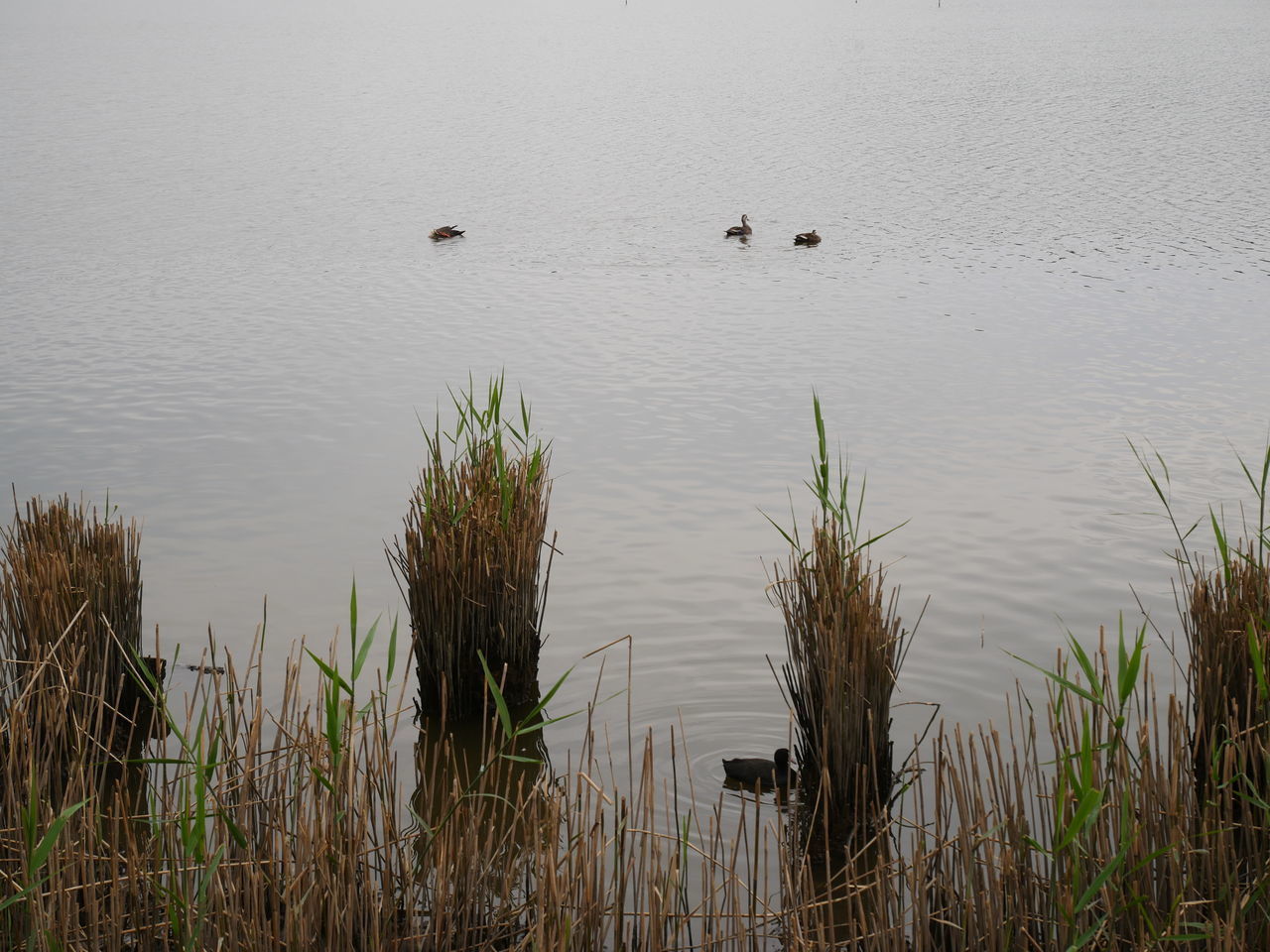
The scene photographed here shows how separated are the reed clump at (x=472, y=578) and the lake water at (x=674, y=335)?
475 millimetres

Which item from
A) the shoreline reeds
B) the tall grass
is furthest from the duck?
the shoreline reeds

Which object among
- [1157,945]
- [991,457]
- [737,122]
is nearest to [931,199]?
[737,122]

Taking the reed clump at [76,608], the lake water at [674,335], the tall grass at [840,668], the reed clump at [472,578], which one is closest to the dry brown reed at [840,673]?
the tall grass at [840,668]

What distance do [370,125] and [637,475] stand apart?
79.5ft

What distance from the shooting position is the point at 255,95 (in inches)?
1325

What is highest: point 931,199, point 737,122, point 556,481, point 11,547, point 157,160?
point 737,122

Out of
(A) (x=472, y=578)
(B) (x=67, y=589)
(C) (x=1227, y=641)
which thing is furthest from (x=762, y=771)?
(B) (x=67, y=589)

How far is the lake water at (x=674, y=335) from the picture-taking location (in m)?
5.62

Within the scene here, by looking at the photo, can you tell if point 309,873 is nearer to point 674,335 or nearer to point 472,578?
point 472,578

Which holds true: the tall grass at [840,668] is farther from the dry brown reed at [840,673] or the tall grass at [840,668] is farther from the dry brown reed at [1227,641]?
the dry brown reed at [1227,641]

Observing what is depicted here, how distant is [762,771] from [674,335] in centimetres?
807

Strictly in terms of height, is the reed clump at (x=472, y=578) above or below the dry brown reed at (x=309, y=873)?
above

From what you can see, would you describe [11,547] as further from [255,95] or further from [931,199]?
[255,95]

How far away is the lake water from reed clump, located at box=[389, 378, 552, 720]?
48cm
